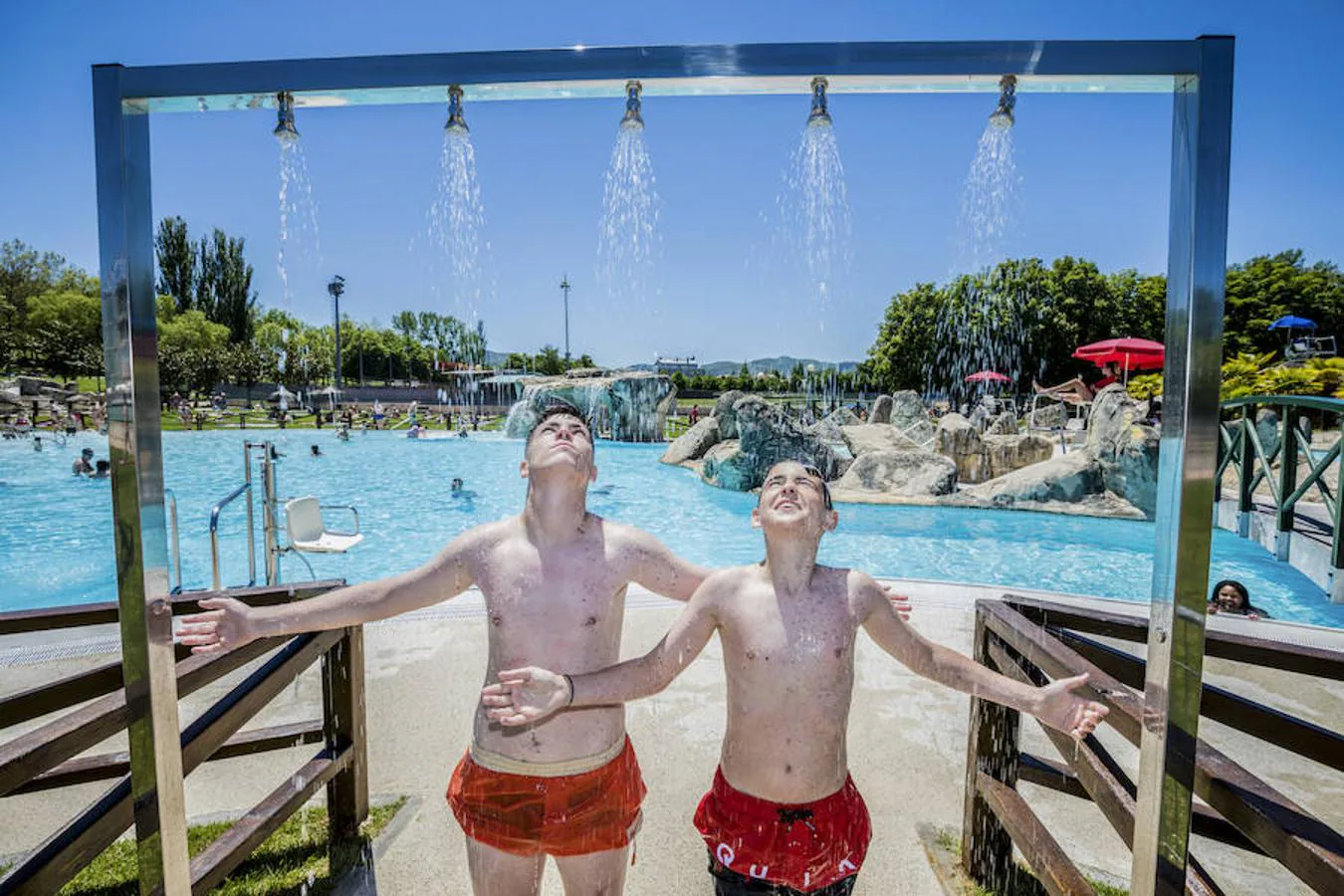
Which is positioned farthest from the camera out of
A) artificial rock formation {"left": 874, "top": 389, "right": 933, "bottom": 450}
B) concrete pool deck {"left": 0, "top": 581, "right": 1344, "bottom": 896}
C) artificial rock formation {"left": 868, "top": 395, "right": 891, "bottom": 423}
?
artificial rock formation {"left": 868, "top": 395, "right": 891, "bottom": 423}

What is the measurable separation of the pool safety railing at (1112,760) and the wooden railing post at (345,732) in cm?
277

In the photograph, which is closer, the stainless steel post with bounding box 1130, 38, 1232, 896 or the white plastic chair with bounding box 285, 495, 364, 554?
the stainless steel post with bounding box 1130, 38, 1232, 896

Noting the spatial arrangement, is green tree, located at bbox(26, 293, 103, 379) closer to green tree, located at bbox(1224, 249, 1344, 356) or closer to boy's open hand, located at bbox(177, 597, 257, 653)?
boy's open hand, located at bbox(177, 597, 257, 653)

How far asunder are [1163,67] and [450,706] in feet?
15.4

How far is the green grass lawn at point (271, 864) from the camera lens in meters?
2.97

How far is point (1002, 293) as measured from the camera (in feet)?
126

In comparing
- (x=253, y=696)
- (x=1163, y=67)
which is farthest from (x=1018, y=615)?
(x=253, y=696)

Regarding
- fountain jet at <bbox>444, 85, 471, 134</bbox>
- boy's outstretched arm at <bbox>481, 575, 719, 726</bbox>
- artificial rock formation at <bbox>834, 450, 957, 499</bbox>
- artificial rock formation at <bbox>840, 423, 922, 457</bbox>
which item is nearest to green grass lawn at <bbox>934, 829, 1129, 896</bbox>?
boy's outstretched arm at <bbox>481, 575, 719, 726</bbox>

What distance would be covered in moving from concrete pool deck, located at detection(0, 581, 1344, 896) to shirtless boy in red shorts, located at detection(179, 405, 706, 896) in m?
1.09

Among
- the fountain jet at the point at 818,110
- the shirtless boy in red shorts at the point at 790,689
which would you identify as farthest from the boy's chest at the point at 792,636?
the fountain jet at the point at 818,110

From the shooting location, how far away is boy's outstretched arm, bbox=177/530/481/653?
219 cm

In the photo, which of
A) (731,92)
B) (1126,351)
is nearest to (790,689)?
(731,92)

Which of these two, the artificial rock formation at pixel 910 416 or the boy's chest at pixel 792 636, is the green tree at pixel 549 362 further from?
the boy's chest at pixel 792 636

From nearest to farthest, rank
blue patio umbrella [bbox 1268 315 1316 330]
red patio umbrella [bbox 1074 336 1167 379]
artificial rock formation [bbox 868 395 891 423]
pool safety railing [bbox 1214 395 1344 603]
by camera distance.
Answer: pool safety railing [bbox 1214 395 1344 603] → red patio umbrella [bbox 1074 336 1167 379] → artificial rock formation [bbox 868 395 891 423] → blue patio umbrella [bbox 1268 315 1316 330]
